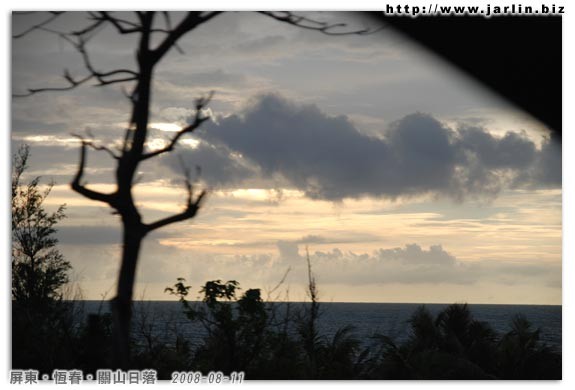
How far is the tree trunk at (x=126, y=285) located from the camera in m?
4.55

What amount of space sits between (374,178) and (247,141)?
107cm

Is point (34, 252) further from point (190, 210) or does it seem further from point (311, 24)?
point (311, 24)

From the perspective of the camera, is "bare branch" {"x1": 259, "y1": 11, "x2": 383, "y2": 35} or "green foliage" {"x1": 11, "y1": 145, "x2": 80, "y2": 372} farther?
"bare branch" {"x1": 259, "y1": 11, "x2": 383, "y2": 35}

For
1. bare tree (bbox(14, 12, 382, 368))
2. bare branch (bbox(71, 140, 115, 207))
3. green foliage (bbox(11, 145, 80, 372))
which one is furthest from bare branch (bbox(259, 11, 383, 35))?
green foliage (bbox(11, 145, 80, 372))

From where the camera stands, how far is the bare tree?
4559 mm

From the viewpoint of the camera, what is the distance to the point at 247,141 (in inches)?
220

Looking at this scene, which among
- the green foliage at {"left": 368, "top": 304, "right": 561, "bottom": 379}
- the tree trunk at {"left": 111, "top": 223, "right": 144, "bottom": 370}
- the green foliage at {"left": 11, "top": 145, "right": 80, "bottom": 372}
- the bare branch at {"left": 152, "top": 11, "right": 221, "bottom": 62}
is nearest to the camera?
the tree trunk at {"left": 111, "top": 223, "right": 144, "bottom": 370}

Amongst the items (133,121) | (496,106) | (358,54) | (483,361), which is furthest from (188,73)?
(483,361)

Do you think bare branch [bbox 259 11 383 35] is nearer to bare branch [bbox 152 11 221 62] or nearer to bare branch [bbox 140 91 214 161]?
bare branch [bbox 152 11 221 62]

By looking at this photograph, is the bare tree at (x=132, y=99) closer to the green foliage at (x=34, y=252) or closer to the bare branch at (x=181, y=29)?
the bare branch at (x=181, y=29)

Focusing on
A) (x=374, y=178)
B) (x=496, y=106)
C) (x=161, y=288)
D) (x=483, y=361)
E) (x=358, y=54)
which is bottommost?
(x=483, y=361)

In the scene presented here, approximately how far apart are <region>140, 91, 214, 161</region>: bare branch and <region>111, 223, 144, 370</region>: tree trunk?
18.7 inches

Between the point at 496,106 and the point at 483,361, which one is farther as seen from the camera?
the point at 483,361

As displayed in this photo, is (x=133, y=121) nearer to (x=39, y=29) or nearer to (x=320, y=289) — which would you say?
(x=39, y=29)
